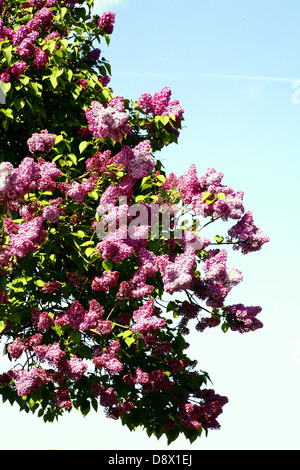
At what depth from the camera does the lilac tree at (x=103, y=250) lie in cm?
662

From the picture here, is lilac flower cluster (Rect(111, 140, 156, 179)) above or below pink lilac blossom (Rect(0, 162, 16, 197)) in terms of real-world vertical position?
above

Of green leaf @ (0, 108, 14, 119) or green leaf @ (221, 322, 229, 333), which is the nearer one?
green leaf @ (0, 108, 14, 119)

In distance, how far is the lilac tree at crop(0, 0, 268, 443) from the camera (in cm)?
662

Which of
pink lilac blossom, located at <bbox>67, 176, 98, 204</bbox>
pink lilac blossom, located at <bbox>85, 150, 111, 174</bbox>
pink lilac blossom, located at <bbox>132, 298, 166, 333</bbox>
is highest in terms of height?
pink lilac blossom, located at <bbox>85, 150, 111, 174</bbox>

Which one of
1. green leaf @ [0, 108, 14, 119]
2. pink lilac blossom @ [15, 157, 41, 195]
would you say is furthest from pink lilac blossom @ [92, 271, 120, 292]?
green leaf @ [0, 108, 14, 119]

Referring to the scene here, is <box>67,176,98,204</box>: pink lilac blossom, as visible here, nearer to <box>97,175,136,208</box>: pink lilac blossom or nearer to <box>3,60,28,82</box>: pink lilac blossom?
<box>97,175,136,208</box>: pink lilac blossom

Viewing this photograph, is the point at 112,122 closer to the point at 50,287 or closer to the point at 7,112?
the point at 7,112

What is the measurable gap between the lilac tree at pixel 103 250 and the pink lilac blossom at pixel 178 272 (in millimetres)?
16

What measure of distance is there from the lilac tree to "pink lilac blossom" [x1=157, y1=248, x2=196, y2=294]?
16 mm

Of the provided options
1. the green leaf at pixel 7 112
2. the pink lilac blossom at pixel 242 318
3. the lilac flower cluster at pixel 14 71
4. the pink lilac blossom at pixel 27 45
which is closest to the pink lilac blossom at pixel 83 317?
the pink lilac blossom at pixel 242 318
